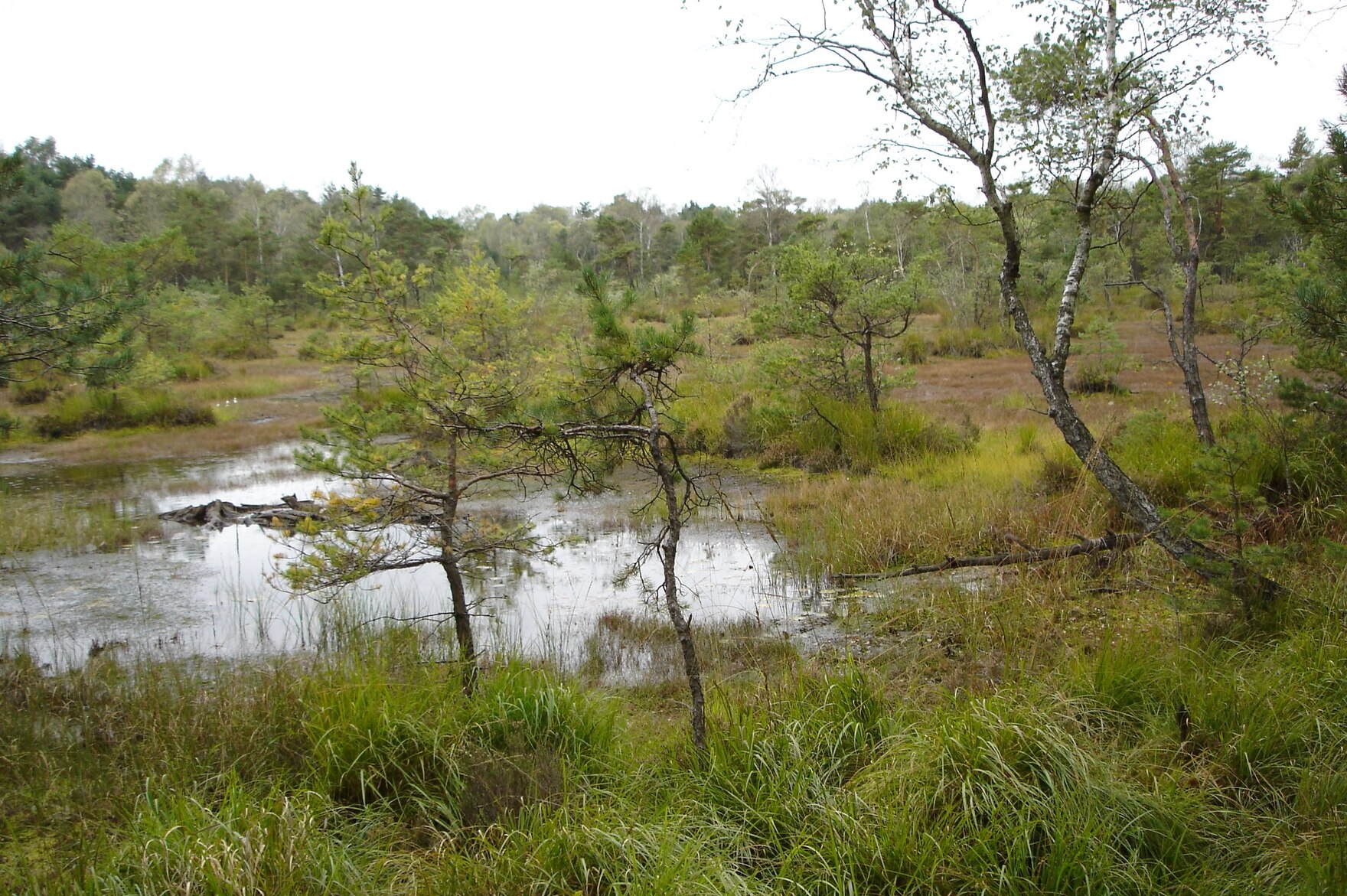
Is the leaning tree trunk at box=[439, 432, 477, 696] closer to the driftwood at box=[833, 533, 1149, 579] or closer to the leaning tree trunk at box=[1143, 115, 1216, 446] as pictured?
the driftwood at box=[833, 533, 1149, 579]

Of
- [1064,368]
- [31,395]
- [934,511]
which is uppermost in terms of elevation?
[31,395]

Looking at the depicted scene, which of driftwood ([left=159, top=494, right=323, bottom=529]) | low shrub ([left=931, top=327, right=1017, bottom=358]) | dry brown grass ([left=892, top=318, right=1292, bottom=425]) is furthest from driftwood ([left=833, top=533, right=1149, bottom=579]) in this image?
low shrub ([left=931, top=327, right=1017, bottom=358])

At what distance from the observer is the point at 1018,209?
6.96 meters

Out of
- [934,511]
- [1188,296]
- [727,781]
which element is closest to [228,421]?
[934,511]

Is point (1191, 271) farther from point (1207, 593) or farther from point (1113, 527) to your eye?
point (1207, 593)

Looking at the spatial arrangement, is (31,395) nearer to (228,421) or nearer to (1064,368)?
(228,421)

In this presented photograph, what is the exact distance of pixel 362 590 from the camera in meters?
7.35

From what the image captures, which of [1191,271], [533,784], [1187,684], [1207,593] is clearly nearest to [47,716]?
[533,784]

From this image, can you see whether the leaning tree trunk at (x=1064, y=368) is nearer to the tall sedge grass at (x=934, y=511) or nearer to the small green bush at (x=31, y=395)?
the tall sedge grass at (x=934, y=511)

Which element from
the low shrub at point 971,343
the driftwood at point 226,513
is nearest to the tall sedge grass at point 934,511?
the driftwood at point 226,513

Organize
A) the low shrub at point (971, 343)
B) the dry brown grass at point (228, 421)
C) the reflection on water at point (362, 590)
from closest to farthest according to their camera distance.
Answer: the reflection on water at point (362, 590) → the dry brown grass at point (228, 421) → the low shrub at point (971, 343)

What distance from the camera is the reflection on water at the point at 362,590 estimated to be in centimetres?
644

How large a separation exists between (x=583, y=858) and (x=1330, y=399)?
5288 mm

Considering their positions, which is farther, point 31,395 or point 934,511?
point 31,395
